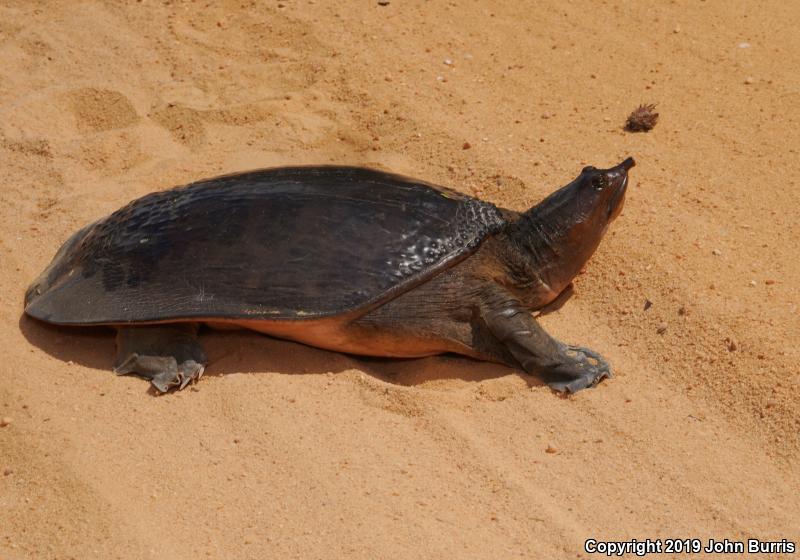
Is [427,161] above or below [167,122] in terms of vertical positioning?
above

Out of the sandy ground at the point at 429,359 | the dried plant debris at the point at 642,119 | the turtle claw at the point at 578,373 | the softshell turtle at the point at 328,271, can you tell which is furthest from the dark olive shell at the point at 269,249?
the dried plant debris at the point at 642,119

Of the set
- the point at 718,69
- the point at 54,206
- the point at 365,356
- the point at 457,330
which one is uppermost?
the point at 718,69

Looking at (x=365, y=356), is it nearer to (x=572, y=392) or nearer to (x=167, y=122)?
(x=572, y=392)

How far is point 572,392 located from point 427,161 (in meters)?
1.87

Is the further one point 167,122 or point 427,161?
point 167,122

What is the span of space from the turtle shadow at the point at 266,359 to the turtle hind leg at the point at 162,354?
89 millimetres

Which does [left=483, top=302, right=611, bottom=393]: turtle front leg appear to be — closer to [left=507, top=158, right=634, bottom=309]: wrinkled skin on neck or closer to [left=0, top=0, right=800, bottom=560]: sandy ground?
[left=0, top=0, right=800, bottom=560]: sandy ground

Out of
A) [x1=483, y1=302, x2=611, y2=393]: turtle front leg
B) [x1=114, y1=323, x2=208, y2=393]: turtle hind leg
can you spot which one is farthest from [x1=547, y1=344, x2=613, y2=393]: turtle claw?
[x1=114, y1=323, x2=208, y2=393]: turtle hind leg

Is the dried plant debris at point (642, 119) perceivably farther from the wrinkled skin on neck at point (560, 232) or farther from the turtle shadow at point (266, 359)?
the turtle shadow at point (266, 359)

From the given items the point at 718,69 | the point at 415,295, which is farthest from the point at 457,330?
the point at 718,69

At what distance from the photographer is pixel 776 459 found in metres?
3.37

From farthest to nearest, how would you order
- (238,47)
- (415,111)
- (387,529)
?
1. (238,47)
2. (415,111)
3. (387,529)

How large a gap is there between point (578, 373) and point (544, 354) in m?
0.15

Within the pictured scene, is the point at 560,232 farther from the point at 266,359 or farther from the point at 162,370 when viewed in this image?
the point at 162,370
